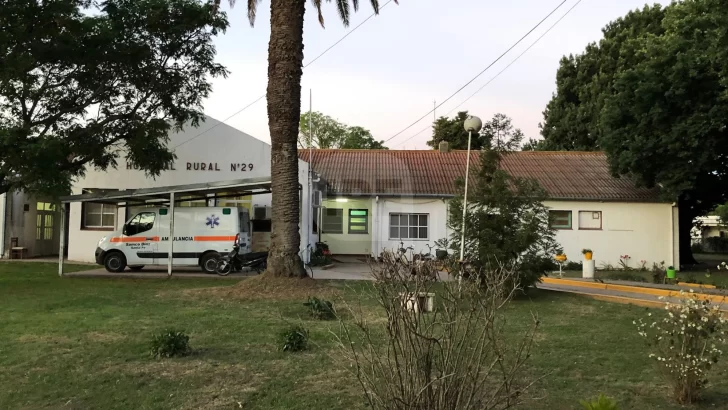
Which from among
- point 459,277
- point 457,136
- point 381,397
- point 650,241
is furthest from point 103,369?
point 457,136

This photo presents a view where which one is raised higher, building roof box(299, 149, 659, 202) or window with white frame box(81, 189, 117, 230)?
building roof box(299, 149, 659, 202)

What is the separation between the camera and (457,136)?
137 feet

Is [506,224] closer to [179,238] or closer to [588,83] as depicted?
[179,238]

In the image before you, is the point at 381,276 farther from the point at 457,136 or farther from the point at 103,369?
the point at 457,136

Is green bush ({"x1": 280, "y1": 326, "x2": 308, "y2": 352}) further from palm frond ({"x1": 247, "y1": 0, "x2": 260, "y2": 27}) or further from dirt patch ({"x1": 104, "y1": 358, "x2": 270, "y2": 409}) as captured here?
palm frond ({"x1": 247, "y1": 0, "x2": 260, "y2": 27})

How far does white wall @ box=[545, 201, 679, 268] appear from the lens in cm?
2466

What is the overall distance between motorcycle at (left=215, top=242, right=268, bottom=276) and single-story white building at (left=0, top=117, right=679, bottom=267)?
3751 mm

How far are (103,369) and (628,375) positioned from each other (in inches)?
230

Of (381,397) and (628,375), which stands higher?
(381,397)

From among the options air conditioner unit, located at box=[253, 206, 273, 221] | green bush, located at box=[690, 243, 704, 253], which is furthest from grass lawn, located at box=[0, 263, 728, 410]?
green bush, located at box=[690, 243, 704, 253]

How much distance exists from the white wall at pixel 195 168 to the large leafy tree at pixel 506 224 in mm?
12414

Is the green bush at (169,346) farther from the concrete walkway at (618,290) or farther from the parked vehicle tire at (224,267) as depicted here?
the parked vehicle tire at (224,267)

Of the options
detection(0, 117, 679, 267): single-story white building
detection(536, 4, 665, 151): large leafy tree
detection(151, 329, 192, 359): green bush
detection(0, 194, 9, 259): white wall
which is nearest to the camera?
detection(151, 329, 192, 359): green bush

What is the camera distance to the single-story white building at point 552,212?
24.7 m
